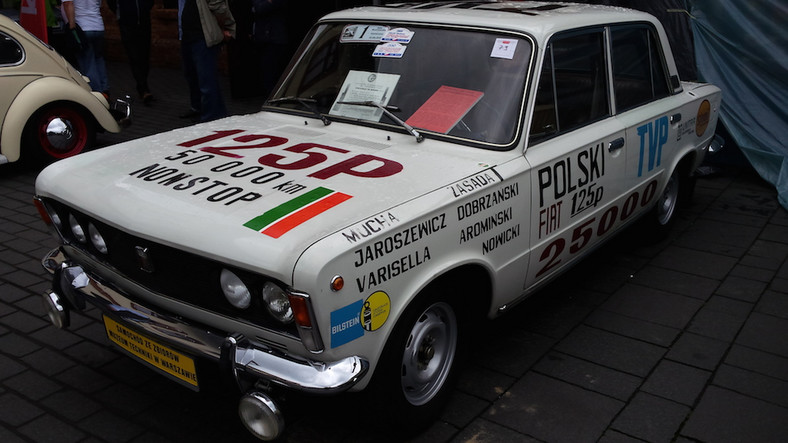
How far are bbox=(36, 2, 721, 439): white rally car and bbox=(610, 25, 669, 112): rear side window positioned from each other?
3 centimetres

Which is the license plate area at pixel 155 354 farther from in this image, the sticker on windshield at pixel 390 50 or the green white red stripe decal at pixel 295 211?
the sticker on windshield at pixel 390 50

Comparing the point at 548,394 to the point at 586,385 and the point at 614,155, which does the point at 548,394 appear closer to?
the point at 586,385

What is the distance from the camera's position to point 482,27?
11.9ft

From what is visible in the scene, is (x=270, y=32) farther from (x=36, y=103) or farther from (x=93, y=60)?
(x=36, y=103)

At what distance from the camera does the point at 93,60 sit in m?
9.11

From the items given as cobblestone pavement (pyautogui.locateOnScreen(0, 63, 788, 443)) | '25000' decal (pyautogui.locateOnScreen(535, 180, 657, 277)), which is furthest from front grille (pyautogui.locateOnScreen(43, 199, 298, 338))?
'25000' decal (pyautogui.locateOnScreen(535, 180, 657, 277))

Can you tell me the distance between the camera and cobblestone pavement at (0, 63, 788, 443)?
10.3ft

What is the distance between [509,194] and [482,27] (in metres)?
0.99


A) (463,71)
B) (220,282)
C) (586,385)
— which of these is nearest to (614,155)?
(463,71)

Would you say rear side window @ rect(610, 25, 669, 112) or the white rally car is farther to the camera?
rear side window @ rect(610, 25, 669, 112)

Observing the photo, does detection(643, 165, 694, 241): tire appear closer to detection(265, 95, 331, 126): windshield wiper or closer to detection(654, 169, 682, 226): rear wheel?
detection(654, 169, 682, 226): rear wheel

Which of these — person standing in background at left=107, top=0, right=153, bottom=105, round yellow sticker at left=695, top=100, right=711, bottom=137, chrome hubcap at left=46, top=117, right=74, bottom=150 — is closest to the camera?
round yellow sticker at left=695, top=100, right=711, bottom=137

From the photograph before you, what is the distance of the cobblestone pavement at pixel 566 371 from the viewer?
3.15 m

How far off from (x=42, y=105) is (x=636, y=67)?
18.5ft
